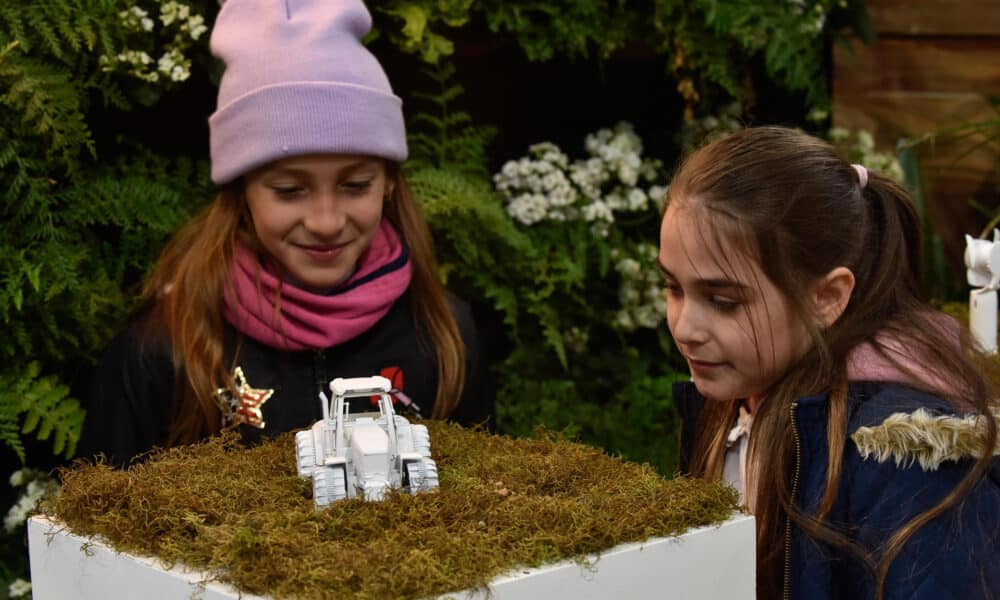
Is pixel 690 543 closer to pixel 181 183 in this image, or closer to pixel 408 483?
pixel 408 483

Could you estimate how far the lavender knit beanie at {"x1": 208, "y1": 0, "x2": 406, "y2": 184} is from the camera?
277 centimetres

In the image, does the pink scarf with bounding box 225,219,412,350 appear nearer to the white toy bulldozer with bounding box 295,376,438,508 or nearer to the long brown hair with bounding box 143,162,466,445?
the long brown hair with bounding box 143,162,466,445

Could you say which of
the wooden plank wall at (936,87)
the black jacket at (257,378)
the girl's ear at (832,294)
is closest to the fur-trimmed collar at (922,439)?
the girl's ear at (832,294)

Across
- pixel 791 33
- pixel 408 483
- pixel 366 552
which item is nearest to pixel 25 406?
pixel 408 483

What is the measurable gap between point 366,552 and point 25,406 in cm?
187

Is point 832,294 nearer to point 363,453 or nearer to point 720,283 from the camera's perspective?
point 720,283

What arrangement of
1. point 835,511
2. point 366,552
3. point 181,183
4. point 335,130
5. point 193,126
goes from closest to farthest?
point 366,552
point 835,511
point 335,130
point 181,183
point 193,126

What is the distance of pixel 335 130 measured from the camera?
2.79m

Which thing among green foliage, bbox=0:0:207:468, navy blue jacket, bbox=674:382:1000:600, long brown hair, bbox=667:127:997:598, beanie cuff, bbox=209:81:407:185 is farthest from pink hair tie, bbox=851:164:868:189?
green foliage, bbox=0:0:207:468

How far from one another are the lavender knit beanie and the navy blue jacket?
1.36m

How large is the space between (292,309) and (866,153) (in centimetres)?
266

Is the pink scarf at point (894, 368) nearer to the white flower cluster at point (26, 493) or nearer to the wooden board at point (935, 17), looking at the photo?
the white flower cluster at point (26, 493)

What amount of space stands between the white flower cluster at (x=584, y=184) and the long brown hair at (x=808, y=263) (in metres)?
1.80

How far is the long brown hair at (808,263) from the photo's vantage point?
2.06 metres
